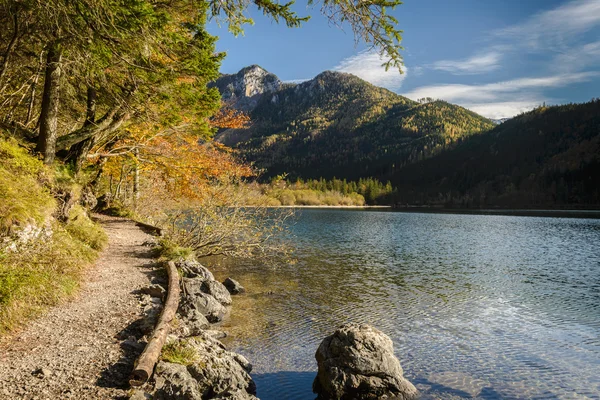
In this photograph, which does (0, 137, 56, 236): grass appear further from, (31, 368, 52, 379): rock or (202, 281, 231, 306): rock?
(202, 281, 231, 306): rock

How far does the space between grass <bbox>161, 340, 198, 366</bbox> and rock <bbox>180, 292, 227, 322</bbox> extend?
4.05 meters

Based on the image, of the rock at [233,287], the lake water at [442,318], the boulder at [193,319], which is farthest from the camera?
the rock at [233,287]

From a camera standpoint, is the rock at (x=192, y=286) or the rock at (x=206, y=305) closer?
the rock at (x=206, y=305)

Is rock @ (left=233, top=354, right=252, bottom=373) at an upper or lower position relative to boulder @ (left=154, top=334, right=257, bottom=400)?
lower

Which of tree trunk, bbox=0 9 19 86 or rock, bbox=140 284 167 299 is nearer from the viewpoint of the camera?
tree trunk, bbox=0 9 19 86

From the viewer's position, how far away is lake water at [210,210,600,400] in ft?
27.9

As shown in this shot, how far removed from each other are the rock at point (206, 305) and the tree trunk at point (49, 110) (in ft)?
19.8

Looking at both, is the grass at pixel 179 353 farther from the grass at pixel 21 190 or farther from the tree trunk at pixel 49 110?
the tree trunk at pixel 49 110

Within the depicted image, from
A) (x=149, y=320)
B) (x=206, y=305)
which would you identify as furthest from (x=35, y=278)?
(x=206, y=305)

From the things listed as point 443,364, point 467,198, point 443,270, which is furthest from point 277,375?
point 467,198

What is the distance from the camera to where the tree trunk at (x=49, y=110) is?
1166 centimetres

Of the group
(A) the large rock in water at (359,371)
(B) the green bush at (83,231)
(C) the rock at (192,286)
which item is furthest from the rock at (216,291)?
(A) the large rock in water at (359,371)

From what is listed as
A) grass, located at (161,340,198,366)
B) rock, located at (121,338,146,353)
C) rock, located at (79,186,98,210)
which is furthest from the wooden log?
rock, located at (79,186,98,210)

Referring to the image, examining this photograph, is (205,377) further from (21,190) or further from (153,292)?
(21,190)
